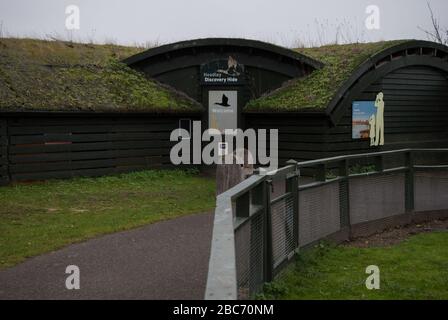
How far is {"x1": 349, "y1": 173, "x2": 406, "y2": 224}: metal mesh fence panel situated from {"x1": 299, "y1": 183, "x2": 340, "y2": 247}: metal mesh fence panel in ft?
2.35

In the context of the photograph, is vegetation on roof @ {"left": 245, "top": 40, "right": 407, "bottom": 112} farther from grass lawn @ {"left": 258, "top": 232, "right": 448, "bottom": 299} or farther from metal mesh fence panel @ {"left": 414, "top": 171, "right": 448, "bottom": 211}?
grass lawn @ {"left": 258, "top": 232, "right": 448, "bottom": 299}

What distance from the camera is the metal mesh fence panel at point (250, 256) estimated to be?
507cm

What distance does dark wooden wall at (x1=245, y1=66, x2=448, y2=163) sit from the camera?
1789 centimetres

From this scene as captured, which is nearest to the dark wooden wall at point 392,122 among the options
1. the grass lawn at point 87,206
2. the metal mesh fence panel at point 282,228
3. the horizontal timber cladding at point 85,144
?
the grass lawn at point 87,206

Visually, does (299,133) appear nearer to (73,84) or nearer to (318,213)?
(73,84)

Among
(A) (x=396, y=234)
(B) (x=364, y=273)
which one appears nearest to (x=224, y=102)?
(A) (x=396, y=234)

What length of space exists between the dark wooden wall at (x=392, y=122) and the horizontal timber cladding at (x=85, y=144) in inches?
119

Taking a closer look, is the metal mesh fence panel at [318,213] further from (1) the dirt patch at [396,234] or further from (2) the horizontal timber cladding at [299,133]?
(2) the horizontal timber cladding at [299,133]

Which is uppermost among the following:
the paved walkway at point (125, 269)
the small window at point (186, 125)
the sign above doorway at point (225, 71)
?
the sign above doorway at point (225, 71)

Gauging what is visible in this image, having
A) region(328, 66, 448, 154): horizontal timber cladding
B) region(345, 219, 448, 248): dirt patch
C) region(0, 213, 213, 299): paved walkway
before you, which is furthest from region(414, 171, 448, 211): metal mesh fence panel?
region(328, 66, 448, 154): horizontal timber cladding

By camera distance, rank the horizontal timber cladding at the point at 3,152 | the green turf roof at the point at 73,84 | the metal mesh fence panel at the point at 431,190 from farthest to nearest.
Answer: the green turf roof at the point at 73,84, the horizontal timber cladding at the point at 3,152, the metal mesh fence panel at the point at 431,190

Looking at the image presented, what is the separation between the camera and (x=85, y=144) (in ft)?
57.3

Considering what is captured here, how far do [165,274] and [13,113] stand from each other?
395 inches

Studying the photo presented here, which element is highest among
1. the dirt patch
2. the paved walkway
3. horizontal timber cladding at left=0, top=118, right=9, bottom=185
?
horizontal timber cladding at left=0, top=118, right=9, bottom=185
